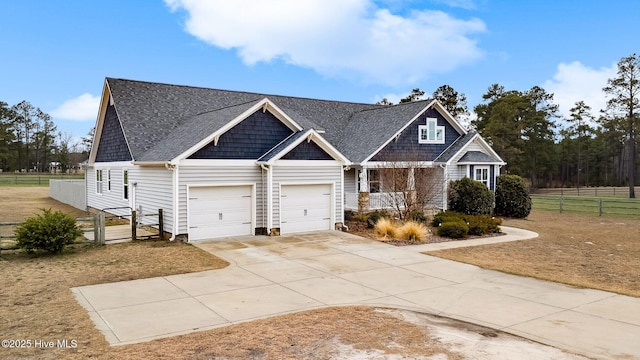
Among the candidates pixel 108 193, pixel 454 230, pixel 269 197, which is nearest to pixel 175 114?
pixel 108 193

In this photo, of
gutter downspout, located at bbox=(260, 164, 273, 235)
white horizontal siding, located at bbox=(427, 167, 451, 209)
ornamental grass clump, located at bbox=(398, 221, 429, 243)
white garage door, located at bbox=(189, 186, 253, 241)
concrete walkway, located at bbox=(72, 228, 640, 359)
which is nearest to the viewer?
concrete walkway, located at bbox=(72, 228, 640, 359)

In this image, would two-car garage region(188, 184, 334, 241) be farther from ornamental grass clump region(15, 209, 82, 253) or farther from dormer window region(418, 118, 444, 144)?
dormer window region(418, 118, 444, 144)

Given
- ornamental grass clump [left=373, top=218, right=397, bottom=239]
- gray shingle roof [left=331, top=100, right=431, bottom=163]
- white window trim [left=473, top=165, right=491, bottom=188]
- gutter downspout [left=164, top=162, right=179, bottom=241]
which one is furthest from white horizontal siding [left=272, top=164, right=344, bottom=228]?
white window trim [left=473, top=165, right=491, bottom=188]

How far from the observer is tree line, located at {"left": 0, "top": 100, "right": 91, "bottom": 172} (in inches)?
2808

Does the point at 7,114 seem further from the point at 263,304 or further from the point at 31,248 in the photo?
the point at 263,304

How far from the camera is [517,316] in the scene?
7.95 meters

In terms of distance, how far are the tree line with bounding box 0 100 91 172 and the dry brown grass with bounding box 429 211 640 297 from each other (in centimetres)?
7401

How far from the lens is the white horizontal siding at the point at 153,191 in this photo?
15.7 meters

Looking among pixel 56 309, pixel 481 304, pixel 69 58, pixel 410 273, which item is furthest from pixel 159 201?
pixel 69 58

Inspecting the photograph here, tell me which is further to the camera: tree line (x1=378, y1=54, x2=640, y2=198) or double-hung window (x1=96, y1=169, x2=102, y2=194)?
tree line (x1=378, y1=54, x2=640, y2=198)

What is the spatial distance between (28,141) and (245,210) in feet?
253

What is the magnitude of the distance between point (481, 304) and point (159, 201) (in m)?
→ 12.1

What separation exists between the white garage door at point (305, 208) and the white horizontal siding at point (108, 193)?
7.07 meters

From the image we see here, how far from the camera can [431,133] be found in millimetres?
25422
